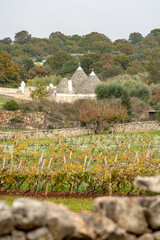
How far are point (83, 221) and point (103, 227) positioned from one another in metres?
0.22

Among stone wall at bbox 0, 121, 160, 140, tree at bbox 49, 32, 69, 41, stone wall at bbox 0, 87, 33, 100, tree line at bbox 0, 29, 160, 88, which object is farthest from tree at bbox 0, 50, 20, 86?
tree at bbox 49, 32, 69, 41

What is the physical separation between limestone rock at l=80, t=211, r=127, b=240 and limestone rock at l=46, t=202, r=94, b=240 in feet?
0.21

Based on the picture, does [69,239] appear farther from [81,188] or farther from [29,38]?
[29,38]

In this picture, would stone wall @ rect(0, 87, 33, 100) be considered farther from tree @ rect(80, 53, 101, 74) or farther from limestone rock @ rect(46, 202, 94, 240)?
limestone rock @ rect(46, 202, 94, 240)

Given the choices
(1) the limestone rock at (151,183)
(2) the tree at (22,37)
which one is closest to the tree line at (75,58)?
(2) the tree at (22,37)

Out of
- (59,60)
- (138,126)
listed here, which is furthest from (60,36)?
(138,126)

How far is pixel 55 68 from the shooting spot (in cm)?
9456

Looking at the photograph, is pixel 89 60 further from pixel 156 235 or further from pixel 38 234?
pixel 38 234

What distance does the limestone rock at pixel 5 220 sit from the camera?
13.6ft

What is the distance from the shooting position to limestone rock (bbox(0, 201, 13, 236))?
416 cm

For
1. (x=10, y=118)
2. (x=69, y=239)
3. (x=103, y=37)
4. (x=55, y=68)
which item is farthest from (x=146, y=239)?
(x=103, y=37)

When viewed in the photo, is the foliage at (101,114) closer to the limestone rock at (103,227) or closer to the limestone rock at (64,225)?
the limestone rock at (103,227)

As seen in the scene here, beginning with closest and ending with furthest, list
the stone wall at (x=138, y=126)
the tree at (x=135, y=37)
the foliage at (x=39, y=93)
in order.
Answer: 1. the stone wall at (x=138, y=126)
2. the foliage at (x=39, y=93)
3. the tree at (x=135, y=37)

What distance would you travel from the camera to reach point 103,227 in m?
4.56
